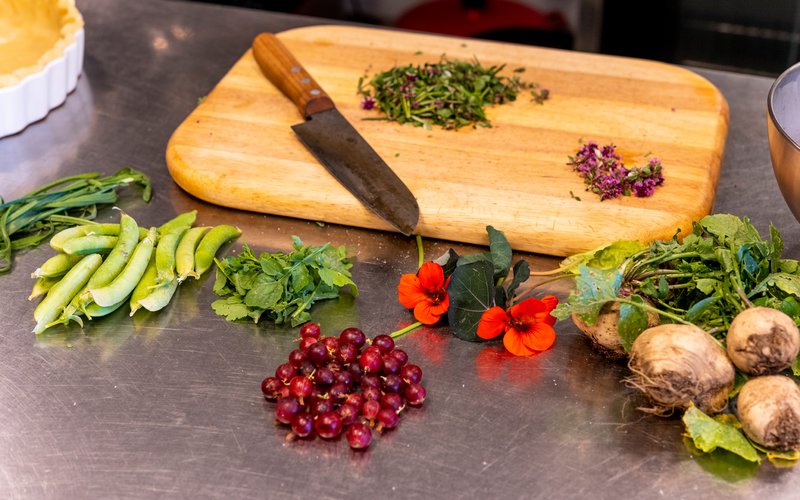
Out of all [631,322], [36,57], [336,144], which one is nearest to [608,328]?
[631,322]

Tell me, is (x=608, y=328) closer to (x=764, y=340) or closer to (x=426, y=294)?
(x=764, y=340)

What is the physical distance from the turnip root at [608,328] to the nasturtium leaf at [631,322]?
3cm


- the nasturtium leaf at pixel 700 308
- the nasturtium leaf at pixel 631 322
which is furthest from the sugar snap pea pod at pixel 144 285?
the nasturtium leaf at pixel 700 308

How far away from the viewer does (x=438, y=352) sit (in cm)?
218

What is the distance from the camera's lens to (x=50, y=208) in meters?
2.61

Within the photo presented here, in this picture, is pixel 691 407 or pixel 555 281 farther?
pixel 555 281

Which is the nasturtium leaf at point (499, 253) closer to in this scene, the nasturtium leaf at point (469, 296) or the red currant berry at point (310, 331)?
the nasturtium leaf at point (469, 296)

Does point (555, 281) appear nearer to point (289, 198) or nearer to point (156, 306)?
point (289, 198)

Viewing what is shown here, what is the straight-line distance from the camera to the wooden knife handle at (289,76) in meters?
2.89

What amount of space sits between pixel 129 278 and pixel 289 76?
39.8 inches

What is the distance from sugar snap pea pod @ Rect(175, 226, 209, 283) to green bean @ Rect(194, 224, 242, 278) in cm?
2

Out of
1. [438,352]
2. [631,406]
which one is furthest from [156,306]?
[631,406]

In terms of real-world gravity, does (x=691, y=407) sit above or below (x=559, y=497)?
above

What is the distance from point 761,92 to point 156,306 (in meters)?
2.28
